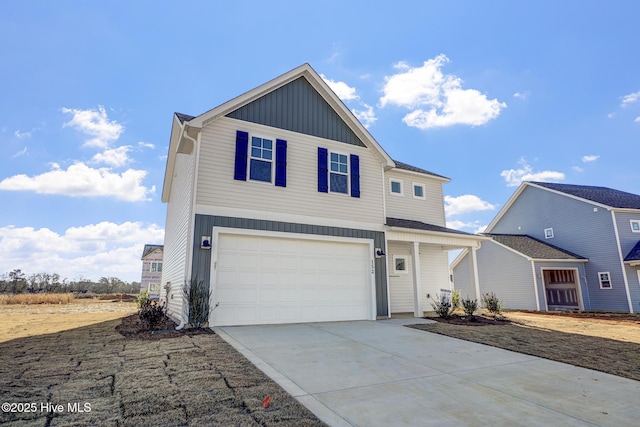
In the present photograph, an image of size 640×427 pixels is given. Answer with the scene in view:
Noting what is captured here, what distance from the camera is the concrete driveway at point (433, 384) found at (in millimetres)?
3303

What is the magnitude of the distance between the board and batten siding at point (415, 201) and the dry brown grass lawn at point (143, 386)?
31.9 feet

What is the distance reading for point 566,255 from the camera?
20.1 meters

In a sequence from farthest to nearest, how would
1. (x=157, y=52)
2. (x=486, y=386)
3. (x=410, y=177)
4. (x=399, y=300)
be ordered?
(x=410, y=177), (x=399, y=300), (x=157, y=52), (x=486, y=386)

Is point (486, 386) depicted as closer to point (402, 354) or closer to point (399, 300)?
point (402, 354)

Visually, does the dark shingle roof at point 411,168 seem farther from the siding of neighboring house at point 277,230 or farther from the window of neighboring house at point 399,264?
the siding of neighboring house at point 277,230

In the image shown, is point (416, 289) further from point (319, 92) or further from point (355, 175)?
point (319, 92)

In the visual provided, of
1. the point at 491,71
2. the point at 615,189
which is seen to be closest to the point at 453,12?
the point at 491,71

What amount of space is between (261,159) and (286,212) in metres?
1.69

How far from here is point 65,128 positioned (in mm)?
13609

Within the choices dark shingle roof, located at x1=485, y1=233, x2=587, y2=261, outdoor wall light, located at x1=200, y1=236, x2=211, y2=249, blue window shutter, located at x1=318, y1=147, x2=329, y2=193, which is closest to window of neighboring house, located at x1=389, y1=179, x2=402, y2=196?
blue window shutter, located at x1=318, y1=147, x2=329, y2=193

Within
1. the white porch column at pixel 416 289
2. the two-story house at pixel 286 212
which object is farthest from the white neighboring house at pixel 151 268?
the white porch column at pixel 416 289

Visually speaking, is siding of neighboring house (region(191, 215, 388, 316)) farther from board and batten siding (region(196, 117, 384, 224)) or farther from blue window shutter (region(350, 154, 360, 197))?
blue window shutter (region(350, 154, 360, 197))

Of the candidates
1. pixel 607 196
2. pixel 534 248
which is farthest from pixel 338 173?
pixel 607 196

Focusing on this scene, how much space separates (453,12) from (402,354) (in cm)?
1114
